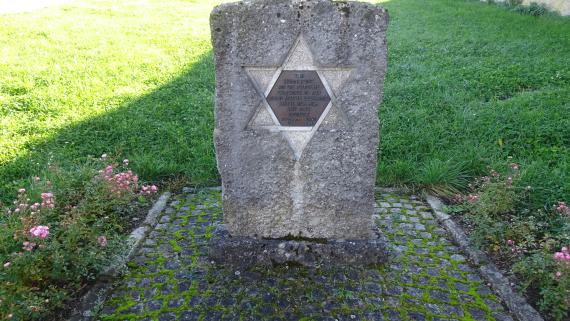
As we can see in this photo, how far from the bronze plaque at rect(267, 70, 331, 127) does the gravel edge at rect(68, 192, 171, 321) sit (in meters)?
1.63

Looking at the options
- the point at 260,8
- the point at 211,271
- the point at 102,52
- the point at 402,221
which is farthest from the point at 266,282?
the point at 102,52

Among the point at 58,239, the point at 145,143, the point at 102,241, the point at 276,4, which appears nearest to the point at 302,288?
the point at 102,241

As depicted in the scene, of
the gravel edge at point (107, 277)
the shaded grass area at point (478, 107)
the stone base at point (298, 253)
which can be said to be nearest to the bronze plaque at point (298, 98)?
the stone base at point (298, 253)

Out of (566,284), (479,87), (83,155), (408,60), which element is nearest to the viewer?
(566,284)

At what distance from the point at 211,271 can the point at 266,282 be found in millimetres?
449

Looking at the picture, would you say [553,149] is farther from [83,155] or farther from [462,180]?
[83,155]

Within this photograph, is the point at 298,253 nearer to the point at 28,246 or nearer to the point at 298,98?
the point at 298,98

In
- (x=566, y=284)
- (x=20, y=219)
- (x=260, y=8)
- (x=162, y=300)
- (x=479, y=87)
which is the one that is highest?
(x=260, y=8)

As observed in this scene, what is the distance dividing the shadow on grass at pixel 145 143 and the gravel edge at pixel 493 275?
2462mm

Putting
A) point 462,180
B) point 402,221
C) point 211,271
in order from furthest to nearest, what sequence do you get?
point 462,180, point 402,221, point 211,271

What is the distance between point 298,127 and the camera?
310 cm

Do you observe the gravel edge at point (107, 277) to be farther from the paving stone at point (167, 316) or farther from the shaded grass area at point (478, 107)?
the shaded grass area at point (478, 107)

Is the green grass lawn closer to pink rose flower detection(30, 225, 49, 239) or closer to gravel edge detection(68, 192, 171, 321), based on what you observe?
gravel edge detection(68, 192, 171, 321)

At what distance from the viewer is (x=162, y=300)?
2.98 metres
